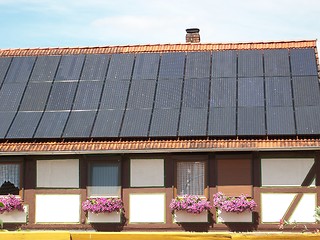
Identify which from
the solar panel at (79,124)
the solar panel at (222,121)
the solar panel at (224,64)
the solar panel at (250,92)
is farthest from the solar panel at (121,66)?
the solar panel at (250,92)

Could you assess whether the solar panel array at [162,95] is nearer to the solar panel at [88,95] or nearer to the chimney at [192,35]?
the solar panel at [88,95]

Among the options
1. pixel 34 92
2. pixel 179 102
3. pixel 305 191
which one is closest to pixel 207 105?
pixel 179 102

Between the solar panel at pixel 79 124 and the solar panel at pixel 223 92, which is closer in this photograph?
the solar panel at pixel 79 124

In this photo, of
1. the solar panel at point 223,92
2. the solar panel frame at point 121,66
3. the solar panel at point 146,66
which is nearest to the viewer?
the solar panel at point 223,92

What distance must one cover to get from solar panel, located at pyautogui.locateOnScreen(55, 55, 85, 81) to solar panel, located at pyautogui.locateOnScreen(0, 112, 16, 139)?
2247mm

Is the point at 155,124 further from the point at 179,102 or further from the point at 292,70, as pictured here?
the point at 292,70

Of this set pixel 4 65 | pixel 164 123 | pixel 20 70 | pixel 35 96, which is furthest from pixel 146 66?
pixel 4 65

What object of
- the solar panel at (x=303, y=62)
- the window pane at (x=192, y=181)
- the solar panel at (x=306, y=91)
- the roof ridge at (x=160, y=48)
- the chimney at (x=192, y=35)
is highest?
the chimney at (x=192, y=35)

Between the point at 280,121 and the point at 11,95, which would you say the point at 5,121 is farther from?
the point at 280,121

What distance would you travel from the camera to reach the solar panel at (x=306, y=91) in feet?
76.4

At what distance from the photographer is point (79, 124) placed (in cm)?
2364

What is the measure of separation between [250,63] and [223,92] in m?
1.97

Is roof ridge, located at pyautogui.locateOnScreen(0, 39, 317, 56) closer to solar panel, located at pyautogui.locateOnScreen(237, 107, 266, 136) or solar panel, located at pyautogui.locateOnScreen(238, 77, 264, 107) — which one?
solar panel, located at pyautogui.locateOnScreen(238, 77, 264, 107)

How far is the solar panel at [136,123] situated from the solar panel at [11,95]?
387 centimetres
